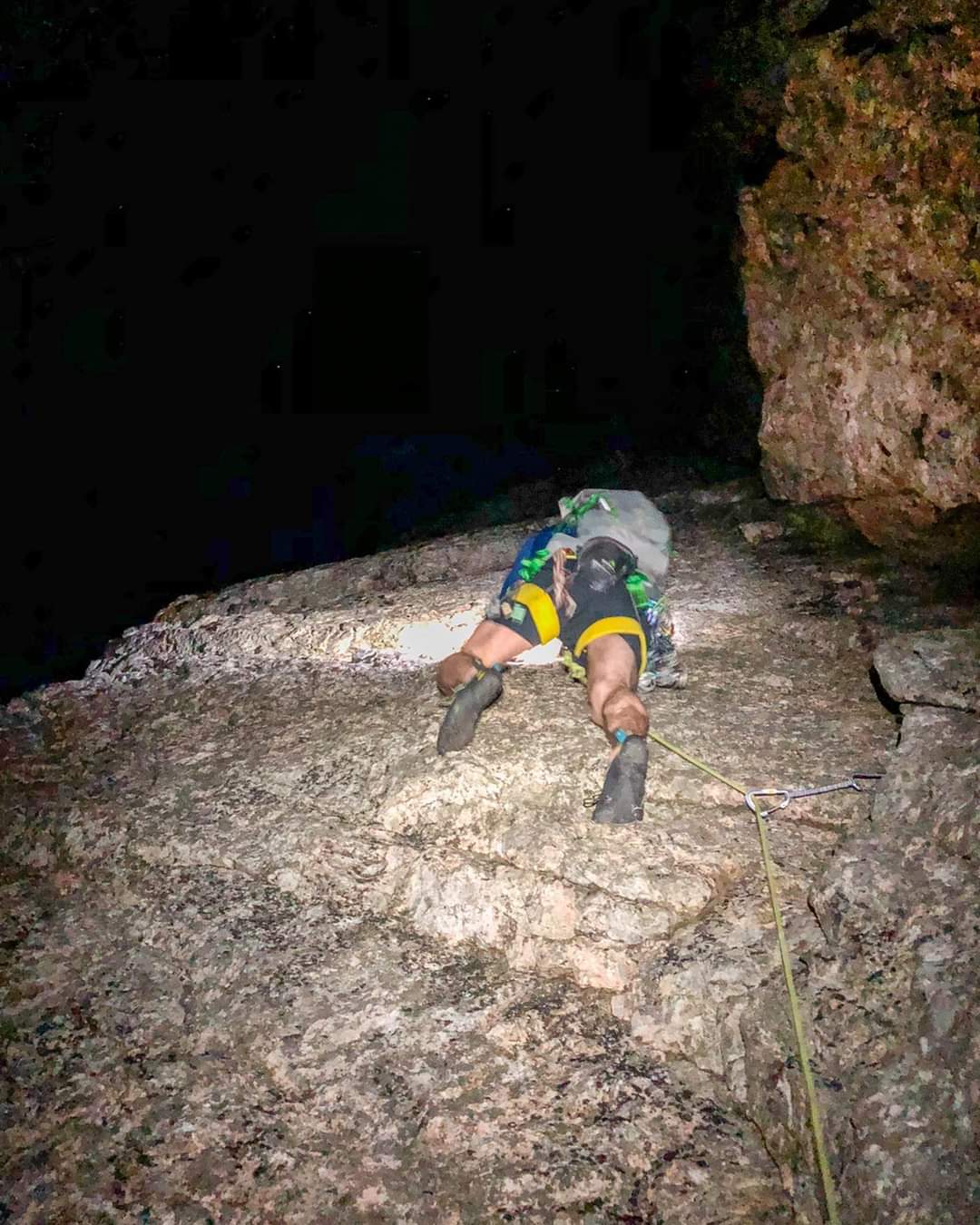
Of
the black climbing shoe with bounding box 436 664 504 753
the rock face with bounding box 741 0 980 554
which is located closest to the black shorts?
the black climbing shoe with bounding box 436 664 504 753

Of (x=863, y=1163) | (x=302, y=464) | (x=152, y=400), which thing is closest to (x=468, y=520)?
(x=863, y=1163)

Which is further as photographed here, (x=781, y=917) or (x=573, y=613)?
(x=573, y=613)

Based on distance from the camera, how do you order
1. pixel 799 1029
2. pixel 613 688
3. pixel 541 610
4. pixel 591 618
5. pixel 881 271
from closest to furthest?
1. pixel 799 1029
2. pixel 613 688
3. pixel 591 618
4. pixel 541 610
5. pixel 881 271

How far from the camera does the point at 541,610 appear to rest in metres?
4.08

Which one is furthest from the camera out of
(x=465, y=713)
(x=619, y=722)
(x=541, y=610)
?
(x=541, y=610)

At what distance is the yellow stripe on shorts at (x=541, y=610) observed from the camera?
4.08m

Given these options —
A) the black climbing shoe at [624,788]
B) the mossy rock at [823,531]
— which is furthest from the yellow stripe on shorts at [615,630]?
the mossy rock at [823,531]

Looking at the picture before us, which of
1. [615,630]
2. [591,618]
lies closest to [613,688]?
[615,630]

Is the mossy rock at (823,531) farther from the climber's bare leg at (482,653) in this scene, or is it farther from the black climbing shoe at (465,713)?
the black climbing shoe at (465,713)

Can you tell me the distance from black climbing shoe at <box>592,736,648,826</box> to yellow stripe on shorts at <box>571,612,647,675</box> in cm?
60

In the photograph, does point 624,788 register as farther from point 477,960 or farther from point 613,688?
point 477,960

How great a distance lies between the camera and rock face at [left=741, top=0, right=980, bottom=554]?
5.00m

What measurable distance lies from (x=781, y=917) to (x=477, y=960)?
1138 mm

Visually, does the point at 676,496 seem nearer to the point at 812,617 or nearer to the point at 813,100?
the point at 812,617
